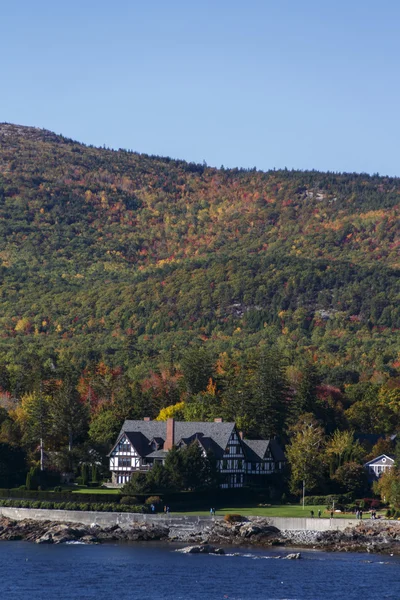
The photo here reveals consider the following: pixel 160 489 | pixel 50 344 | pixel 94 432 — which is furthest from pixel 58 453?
pixel 50 344

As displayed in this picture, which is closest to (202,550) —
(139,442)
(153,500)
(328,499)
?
(153,500)

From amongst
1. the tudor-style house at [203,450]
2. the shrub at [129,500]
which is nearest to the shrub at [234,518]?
the shrub at [129,500]

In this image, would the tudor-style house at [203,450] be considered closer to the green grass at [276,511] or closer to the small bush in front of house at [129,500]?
the green grass at [276,511]

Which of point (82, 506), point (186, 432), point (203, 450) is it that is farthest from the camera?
point (186, 432)

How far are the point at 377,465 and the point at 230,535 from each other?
25121 millimetres

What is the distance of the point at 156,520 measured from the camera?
95.1 m

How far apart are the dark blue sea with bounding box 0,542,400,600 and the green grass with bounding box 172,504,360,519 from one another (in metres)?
7.75

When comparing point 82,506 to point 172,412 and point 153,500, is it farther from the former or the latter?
point 172,412

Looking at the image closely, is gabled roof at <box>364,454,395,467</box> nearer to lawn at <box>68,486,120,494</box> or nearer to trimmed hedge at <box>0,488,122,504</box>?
lawn at <box>68,486,120,494</box>

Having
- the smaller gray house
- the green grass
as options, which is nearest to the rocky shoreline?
the green grass

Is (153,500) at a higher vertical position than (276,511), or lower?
higher

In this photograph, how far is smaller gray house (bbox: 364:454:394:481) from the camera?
370 ft

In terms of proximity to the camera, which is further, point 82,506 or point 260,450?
point 260,450

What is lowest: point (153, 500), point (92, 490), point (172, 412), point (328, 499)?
point (153, 500)
